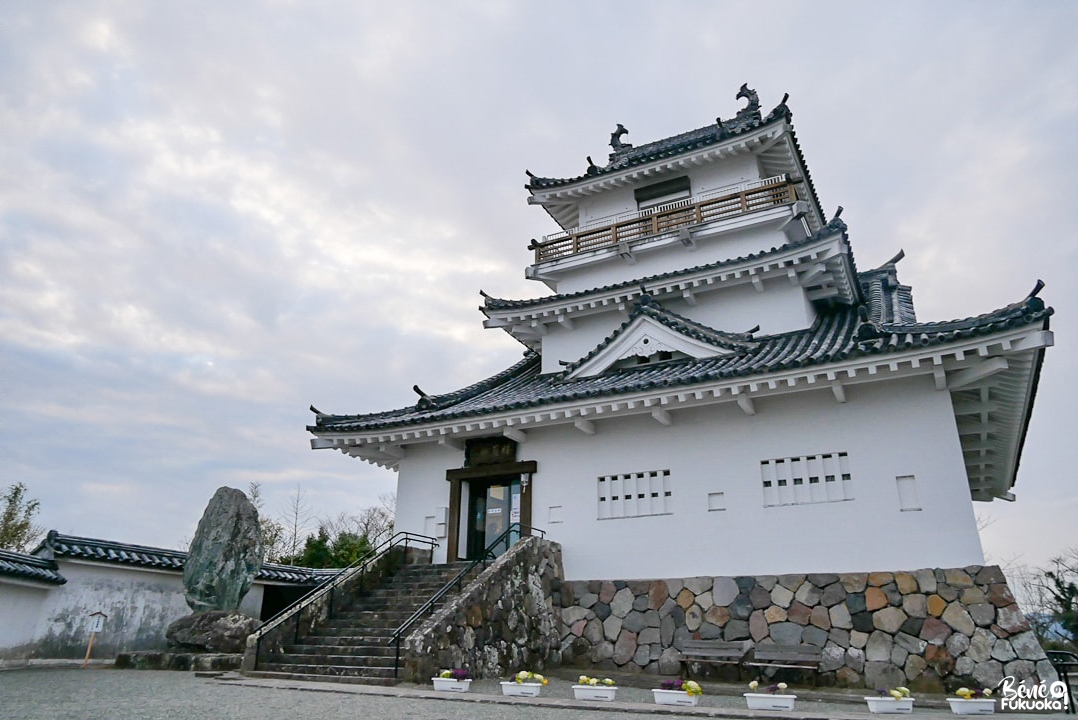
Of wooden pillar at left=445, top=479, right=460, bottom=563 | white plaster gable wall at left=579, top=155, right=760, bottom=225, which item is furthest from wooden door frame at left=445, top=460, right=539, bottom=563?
white plaster gable wall at left=579, top=155, right=760, bottom=225

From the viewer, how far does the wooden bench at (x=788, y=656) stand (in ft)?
29.8

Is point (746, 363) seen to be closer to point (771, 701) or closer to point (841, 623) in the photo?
point (841, 623)

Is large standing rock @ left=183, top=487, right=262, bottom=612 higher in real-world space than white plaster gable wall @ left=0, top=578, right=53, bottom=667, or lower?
higher

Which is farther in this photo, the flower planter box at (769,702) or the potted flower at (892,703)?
the potted flower at (892,703)

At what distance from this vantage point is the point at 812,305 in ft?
46.2

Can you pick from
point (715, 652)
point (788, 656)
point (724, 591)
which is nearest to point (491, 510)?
point (724, 591)

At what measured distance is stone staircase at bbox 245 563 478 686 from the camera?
29.5 ft

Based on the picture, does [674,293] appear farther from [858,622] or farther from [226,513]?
[226,513]

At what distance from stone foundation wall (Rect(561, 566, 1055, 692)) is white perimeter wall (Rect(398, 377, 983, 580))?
0.86 feet

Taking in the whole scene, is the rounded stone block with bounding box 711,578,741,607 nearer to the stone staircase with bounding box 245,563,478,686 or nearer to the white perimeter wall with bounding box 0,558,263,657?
the stone staircase with bounding box 245,563,478,686

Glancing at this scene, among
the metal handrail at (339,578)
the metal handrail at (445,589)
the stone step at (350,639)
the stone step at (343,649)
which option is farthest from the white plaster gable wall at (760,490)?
the stone step at (343,649)

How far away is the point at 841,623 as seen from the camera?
30.9ft

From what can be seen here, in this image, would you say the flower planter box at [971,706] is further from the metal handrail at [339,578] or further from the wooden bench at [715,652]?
the metal handrail at [339,578]

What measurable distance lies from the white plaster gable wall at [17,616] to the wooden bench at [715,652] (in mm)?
12062
